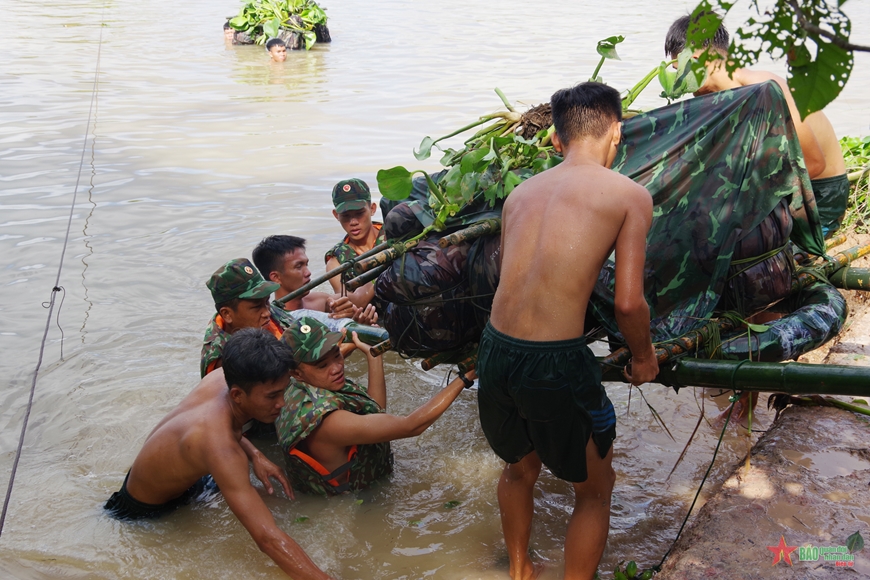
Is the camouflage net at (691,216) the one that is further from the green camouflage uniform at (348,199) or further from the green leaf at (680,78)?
the green camouflage uniform at (348,199)

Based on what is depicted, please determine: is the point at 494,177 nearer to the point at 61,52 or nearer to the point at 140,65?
the point at 140,65

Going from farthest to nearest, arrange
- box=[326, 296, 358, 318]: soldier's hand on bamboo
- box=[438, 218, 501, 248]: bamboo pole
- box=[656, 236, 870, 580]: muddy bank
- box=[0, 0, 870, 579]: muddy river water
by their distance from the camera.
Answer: box=[326, 296, 358, 318]: soldier's hand on bamboo < box=[0, 0, 870, 579]: muddy river water < box=[438, 218, 501, 248]: bamboo pole < box=[656, 236, 870, 580]: muddy bank

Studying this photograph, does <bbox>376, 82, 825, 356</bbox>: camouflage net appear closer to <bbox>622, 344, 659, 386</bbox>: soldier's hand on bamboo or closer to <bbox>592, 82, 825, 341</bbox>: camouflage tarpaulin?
<bbox>592, 82, 825, 341</bbox>: camouflage tarpaulin

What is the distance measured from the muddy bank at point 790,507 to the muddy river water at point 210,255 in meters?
0.54

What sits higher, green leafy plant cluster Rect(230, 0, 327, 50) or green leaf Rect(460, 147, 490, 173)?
green leafy plant cluster Rect(230, 0, 327, 50)

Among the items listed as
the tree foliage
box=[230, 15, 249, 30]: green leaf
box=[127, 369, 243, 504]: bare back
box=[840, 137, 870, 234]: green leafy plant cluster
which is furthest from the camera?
box=[230, 15, 249, 30]: green leaf

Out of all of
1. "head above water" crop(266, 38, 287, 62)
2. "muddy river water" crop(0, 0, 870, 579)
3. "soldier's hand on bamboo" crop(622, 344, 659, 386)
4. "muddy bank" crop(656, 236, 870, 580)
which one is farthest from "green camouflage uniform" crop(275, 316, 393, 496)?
"head above water" crop(266, 38, 287, 62)

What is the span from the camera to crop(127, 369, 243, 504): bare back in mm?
3410

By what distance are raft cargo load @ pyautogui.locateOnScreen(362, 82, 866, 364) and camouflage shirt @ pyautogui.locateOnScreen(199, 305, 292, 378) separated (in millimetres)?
1302

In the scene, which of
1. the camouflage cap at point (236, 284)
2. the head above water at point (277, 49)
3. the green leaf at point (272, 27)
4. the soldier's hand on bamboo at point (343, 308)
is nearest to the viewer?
the camouflage cap at point (236, 284)

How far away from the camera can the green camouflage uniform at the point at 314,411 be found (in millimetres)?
3625

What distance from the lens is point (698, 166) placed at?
10.2 ft

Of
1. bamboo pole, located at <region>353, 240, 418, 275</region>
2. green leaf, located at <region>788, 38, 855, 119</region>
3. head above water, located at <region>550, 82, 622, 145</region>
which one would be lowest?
bamboo pole, located at <region>353, 240, 418, 275</region>

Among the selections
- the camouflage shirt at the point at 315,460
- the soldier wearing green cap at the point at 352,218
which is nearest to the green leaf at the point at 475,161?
the camouflage shirt at the point at 315,460
